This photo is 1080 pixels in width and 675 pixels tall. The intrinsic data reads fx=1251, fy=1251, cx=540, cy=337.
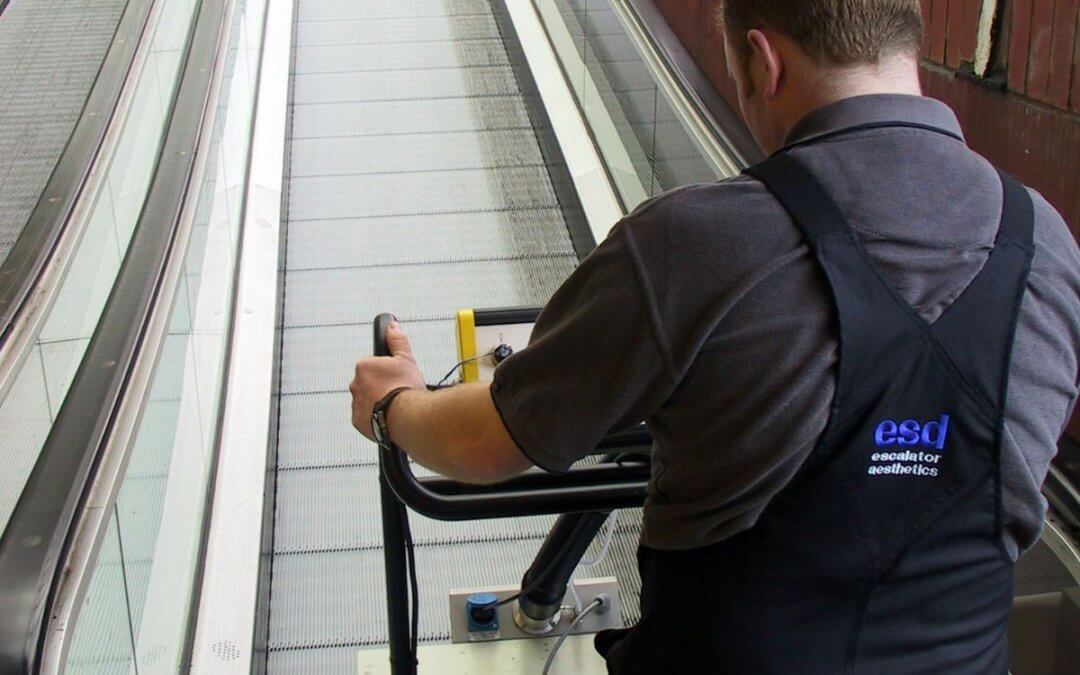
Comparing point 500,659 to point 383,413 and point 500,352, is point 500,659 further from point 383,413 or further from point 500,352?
point 383,413

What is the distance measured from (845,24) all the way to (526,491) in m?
0.82

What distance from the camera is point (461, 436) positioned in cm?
146

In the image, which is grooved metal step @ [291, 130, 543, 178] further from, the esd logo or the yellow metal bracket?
the esd logo

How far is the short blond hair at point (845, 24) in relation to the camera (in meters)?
1.30

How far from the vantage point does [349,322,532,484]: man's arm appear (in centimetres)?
142

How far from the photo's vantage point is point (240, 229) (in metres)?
5.91

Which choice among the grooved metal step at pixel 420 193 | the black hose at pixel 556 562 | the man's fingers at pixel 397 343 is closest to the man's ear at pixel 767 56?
the man's fingers at pixel 397 343

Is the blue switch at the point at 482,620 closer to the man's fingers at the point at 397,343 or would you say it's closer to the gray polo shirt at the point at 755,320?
the man's fingers at the point at 397,343

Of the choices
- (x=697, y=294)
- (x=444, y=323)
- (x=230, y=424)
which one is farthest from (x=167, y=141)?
(x=697, y=294)

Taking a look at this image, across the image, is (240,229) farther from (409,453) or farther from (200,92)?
(409,453)

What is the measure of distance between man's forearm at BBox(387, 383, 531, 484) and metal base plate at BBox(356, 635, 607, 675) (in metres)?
1.01

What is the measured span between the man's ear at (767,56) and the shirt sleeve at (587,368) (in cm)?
25

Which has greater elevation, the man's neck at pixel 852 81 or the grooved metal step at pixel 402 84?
the man's neck at pixel 852 81

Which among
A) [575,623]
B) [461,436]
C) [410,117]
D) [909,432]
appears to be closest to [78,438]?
[461,436]
